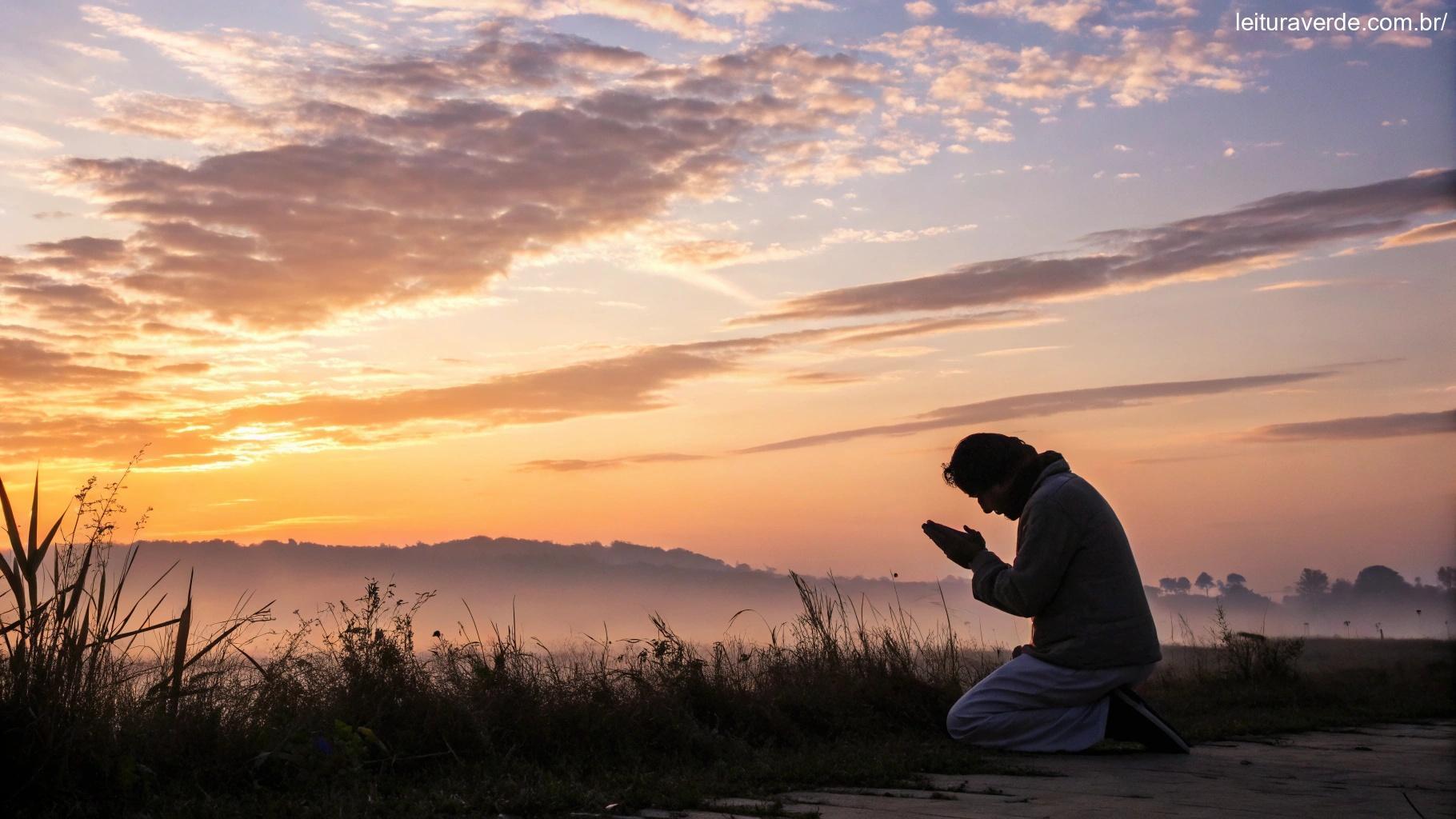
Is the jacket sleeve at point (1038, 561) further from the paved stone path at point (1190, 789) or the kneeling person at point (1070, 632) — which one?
the paved stone path at point (1190, 789)

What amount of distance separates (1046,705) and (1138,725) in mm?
484

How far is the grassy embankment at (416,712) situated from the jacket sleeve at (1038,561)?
86cm

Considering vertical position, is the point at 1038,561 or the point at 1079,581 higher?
the point at 1038,561

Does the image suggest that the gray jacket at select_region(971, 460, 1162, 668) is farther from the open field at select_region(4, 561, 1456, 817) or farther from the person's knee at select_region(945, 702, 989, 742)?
the open field at select_region(4, 561, 1456, 817)

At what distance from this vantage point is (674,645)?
22.0ft

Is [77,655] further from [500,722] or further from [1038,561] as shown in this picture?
[1038,561]

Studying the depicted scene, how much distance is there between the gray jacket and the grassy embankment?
864 millimetres

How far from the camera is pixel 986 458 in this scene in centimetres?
624

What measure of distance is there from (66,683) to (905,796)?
3306 millimetres

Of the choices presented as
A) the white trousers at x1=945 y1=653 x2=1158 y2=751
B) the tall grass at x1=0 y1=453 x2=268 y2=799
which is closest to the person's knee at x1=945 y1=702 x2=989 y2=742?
the white trousers at x1=945 y1=653 x2=1158 y2=751

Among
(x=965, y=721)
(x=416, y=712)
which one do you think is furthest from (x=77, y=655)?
(x=965, y=721)

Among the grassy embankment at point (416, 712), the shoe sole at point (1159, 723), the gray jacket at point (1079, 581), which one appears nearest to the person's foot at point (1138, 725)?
the shoe sole at point (1159, 723)

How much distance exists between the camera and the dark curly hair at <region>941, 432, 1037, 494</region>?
6.24 metres

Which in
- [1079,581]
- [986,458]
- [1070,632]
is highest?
[986,458]
